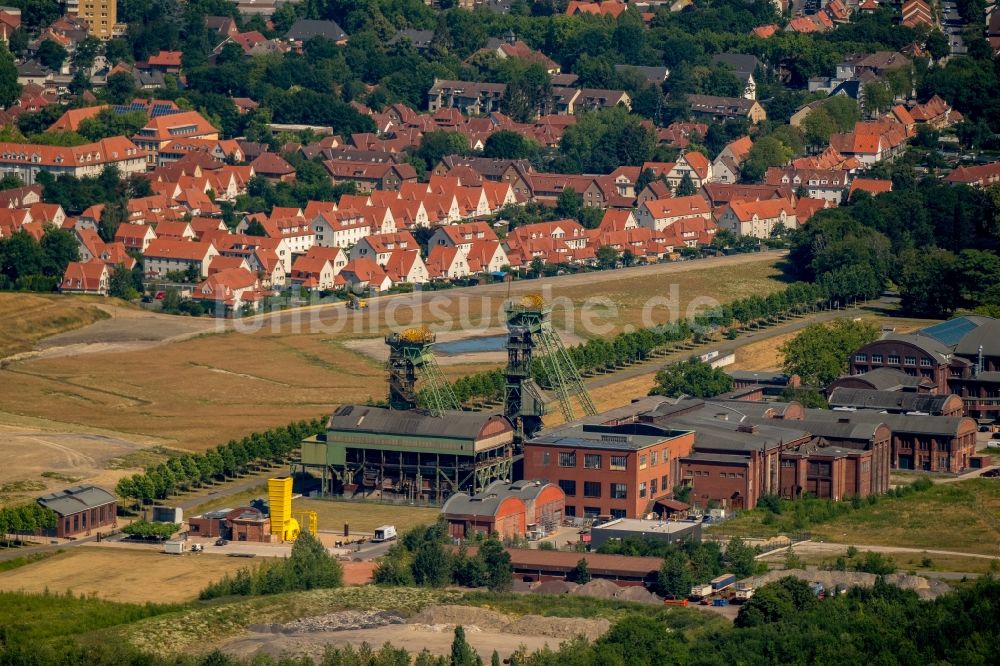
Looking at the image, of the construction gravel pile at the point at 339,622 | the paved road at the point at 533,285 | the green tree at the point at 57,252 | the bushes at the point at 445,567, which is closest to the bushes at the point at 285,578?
the bushes at the point at 445,567

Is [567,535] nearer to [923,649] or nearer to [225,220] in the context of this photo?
[923,649]

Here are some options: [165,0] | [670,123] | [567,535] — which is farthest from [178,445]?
[165,0]

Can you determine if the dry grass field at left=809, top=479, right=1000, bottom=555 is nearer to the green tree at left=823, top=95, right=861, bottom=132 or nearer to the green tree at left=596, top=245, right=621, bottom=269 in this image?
the green tree at left=596, top=245, right=621, bottom=269

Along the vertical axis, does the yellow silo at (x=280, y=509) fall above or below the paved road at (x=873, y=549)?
above

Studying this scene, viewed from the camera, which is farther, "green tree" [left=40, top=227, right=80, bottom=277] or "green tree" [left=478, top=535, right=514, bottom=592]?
"green tree" [left=40, top=227, right=80, bottom=277]

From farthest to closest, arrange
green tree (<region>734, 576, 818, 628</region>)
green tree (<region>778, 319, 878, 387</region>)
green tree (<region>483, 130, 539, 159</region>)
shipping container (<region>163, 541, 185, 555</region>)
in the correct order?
1. green tree (<region>483, 130, 539, 159</region>)
2. green tree (<region>778, 319, 878, 387</region>)
3. shipping container (<region>163, 541, 185, 555</region>)
4. green tree (<region>734, 576, 818, 628</region>)

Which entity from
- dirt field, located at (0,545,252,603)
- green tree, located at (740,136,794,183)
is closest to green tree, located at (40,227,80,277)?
green tree, located at (740,136,794,183)

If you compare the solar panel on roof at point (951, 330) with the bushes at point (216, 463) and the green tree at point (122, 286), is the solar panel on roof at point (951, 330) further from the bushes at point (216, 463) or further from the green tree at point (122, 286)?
the green tree at point (122, 286)
